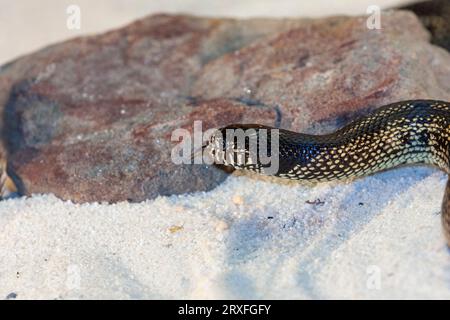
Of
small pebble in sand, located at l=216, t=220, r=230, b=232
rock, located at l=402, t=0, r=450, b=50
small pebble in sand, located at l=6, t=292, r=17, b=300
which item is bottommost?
small pebble in sand, located at l=6, t=292, r=17, b=300

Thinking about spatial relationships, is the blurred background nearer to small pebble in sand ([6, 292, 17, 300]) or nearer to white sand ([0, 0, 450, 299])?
white sand ([0, 0, 450, 299])

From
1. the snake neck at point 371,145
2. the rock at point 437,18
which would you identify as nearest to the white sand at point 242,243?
the snake neck at point 371,145

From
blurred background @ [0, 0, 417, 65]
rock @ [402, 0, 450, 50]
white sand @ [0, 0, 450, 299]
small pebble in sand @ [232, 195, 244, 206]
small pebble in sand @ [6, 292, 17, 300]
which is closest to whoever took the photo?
white sand @ [0, 0, 450, 299]

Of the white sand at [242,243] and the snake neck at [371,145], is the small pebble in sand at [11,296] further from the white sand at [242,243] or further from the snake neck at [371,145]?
the snake neck at [371,145]

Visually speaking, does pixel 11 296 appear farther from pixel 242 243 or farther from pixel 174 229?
pixel 242 243

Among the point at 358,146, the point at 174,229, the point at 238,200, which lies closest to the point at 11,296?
the point at 174,229

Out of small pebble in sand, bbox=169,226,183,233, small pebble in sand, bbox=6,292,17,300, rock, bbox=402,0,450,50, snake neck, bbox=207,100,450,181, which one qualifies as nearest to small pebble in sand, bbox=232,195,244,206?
snake neck, bbox=207,100,450,181
